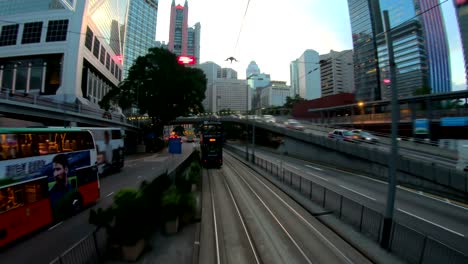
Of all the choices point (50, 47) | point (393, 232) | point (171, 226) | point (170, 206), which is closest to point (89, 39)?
point (50, 47)

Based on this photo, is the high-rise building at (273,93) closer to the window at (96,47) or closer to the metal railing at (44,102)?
the window at (96,47)

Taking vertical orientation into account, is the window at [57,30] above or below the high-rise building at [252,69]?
above

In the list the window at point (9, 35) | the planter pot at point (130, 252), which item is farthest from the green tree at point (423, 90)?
the window at point (9, 35)

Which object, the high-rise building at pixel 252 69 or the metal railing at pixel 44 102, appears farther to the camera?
the high-rise building at pixel 252 69

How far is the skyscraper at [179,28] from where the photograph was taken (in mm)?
145750

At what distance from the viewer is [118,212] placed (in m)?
7.79

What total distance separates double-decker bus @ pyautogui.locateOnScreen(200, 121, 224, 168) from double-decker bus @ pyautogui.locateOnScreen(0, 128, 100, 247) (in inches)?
656

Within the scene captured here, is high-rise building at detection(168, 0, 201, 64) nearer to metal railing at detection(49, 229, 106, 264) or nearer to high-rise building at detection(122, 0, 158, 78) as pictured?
high-rise building at detection(122, 0, 158, 78)

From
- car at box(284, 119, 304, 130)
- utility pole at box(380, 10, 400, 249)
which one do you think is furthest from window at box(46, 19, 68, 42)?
utility pole at box(380, 10, 400, 249)

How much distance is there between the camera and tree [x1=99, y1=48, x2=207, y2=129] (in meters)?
45.0

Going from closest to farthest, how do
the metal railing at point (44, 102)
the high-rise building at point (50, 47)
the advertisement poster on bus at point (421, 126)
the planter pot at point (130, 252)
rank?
the planter pot at point (130, 252) → the metal railing at point (44, 102) → the advertisement poster on bus at point (421, 126) → the high-rise building at point (50, 47)

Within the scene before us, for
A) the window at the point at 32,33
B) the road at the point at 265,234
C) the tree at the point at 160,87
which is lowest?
the road at the point at 265,234

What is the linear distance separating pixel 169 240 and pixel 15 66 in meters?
60.1

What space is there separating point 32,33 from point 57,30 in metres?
5.33
